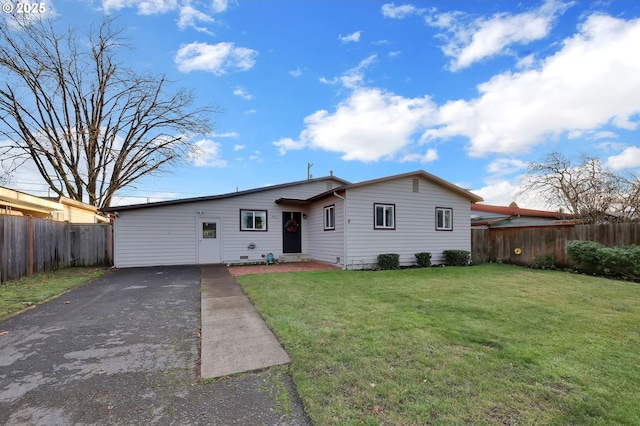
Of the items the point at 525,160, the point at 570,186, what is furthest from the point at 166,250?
the point at 570,186

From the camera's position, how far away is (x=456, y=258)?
13102mm

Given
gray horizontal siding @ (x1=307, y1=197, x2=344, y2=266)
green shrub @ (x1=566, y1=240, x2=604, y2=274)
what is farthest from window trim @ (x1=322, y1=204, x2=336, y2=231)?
green shrub @ (x1=566, y1=240, x2=604, y2=274)

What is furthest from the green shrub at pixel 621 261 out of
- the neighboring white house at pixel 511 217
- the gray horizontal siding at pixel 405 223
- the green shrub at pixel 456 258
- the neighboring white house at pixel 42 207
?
the neighboring white house at pixel 42 207

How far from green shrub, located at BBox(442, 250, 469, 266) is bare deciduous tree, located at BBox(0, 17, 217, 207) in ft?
55.9

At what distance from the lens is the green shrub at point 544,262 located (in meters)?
11.8

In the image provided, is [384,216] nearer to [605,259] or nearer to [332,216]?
[332,216]

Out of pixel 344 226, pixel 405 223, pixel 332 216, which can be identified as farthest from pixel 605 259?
pixel 332 216

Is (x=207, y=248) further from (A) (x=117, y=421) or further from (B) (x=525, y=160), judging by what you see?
(B) (x=525, y=160)

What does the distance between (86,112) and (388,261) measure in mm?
20735

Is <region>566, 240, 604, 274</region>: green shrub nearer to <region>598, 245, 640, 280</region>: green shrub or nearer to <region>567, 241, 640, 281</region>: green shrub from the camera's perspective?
<region>567, 241, 640, 281</region>: green shrub

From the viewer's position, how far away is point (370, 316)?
4883mm

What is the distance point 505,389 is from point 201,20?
13376 millimetres

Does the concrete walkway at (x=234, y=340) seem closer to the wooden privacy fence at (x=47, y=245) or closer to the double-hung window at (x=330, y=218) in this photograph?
the wooden privacy fence at (x=47, y=245)

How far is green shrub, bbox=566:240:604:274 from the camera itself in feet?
33.2
